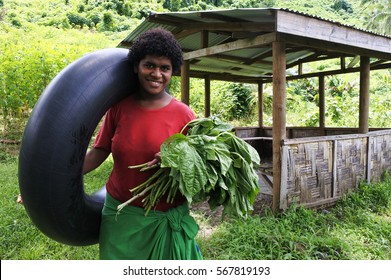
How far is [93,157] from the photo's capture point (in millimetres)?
1908

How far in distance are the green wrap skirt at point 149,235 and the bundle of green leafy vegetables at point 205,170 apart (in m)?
0.08

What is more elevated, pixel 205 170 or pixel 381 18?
pixel 381 18

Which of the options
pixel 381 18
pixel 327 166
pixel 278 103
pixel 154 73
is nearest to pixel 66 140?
pixel 154 73

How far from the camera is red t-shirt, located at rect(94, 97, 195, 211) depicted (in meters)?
1.65

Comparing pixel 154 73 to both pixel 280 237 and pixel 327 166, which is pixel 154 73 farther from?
pixel 327 166

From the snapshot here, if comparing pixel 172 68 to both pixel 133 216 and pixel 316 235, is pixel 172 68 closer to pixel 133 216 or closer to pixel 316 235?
pixel 133 216

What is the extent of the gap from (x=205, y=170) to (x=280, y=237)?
2412 mm

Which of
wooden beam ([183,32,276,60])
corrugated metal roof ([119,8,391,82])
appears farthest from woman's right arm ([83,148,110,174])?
wooden beam ([183,32,276,60])

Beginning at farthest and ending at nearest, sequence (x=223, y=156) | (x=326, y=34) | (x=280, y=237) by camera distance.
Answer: (x=326, y=34) < (x=280, y=237) < (x=223, y=156)

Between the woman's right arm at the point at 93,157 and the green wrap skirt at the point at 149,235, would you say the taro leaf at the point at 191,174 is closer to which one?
the green wrap skirt at the point at 149,235

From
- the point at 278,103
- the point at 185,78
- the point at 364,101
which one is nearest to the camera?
the point at 278,103

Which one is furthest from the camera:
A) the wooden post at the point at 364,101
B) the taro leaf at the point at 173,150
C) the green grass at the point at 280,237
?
the wooden post at the point at 364,101

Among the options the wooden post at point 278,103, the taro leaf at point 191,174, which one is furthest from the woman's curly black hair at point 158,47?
the wooden post at point 278,103

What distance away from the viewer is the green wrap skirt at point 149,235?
169 centimetres
